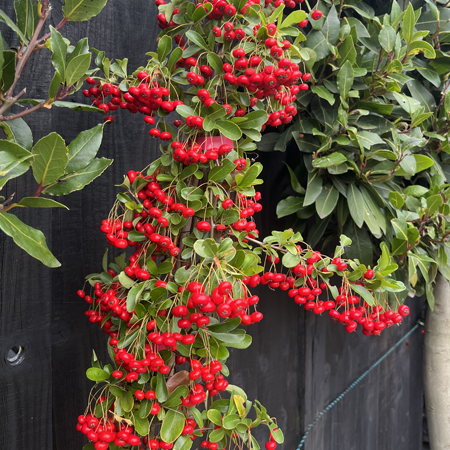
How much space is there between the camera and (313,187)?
3.61ft

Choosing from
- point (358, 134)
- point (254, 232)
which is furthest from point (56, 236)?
point (358, 134)

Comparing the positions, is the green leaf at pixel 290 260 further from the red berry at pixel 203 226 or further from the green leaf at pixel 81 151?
the green leaf at pixel 81 151

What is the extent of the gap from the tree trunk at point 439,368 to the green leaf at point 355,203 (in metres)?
0.89

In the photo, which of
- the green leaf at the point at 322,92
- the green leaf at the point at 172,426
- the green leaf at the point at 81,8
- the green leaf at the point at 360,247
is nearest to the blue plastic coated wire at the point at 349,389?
the green leaf at the point at 360,247

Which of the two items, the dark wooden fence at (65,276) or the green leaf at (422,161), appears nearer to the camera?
the dark wooden fence at (65,276)

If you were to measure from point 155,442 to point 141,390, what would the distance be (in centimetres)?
9

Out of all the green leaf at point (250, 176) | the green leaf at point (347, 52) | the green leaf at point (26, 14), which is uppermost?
the green leaf at point (26, 14)

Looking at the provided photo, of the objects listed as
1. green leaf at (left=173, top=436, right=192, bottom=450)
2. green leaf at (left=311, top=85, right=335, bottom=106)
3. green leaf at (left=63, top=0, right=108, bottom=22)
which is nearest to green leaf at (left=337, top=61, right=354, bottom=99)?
green leaf at (left=311, top=85, right=335, bottom=106)

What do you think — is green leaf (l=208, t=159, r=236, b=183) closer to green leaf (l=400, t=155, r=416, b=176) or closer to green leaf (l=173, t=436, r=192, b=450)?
green leaf (l=173, t=436, r=192, b=450)

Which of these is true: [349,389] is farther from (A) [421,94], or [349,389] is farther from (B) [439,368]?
(A) [421,94]

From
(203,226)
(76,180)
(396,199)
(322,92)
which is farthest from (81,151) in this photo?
(396,199)

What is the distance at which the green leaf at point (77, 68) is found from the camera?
52 centimetres

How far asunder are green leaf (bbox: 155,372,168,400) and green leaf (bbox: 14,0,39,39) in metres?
0.59

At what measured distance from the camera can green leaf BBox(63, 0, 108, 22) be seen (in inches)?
22.2
